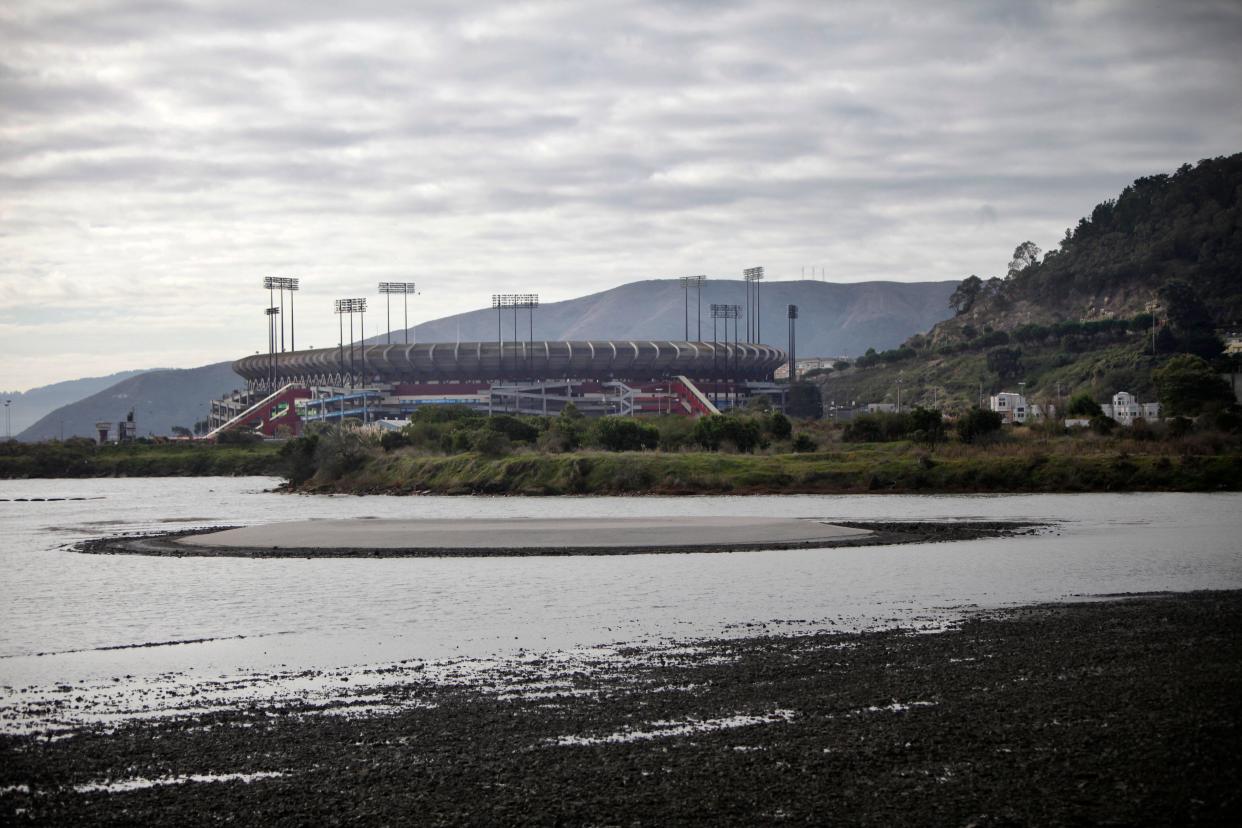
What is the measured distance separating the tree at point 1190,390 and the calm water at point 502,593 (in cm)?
5362

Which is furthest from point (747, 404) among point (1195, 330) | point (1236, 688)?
point (1236, 688)

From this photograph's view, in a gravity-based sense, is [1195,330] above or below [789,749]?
above

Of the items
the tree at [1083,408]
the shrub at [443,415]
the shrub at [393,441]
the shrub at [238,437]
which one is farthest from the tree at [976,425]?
the shrub at [238,437]

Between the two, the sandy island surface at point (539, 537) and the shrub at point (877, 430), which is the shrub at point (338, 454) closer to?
the shrub at point (877, 430)

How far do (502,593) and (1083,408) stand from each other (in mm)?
77220

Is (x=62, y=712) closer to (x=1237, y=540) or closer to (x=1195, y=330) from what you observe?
(x=1237, y=540)

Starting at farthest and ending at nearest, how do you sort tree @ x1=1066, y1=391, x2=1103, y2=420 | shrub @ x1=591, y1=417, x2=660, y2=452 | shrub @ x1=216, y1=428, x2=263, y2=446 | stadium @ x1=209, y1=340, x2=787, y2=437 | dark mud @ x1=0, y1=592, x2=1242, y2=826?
stadium @ x1=209, y1=340, x2=787, y2=437 → shrub @ x1=216, y1=428, x2=263, y2=446 → tree @ x1=1066, y1=391, x2=1103, y2=420 → shrub @ x1=591, y1=417, x2=660, y2=452 → dark mud @ x1=0, y1=592, x2=1242, y2=826

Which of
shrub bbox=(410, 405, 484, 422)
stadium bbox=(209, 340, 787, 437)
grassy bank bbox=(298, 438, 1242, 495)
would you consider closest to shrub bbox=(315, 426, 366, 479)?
grassy bank bbox=(298, 438, 1242, 495)

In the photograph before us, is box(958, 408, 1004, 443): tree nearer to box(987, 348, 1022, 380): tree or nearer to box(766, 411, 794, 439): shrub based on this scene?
box(766, 411, 794, 439): shrub

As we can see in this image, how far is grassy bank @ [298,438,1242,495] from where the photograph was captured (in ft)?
236

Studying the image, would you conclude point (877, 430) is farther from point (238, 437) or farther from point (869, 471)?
point (238, 437)

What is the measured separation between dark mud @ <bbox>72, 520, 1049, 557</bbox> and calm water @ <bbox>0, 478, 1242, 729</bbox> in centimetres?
138

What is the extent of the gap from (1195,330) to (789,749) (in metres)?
159

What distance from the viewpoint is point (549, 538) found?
4750cm
